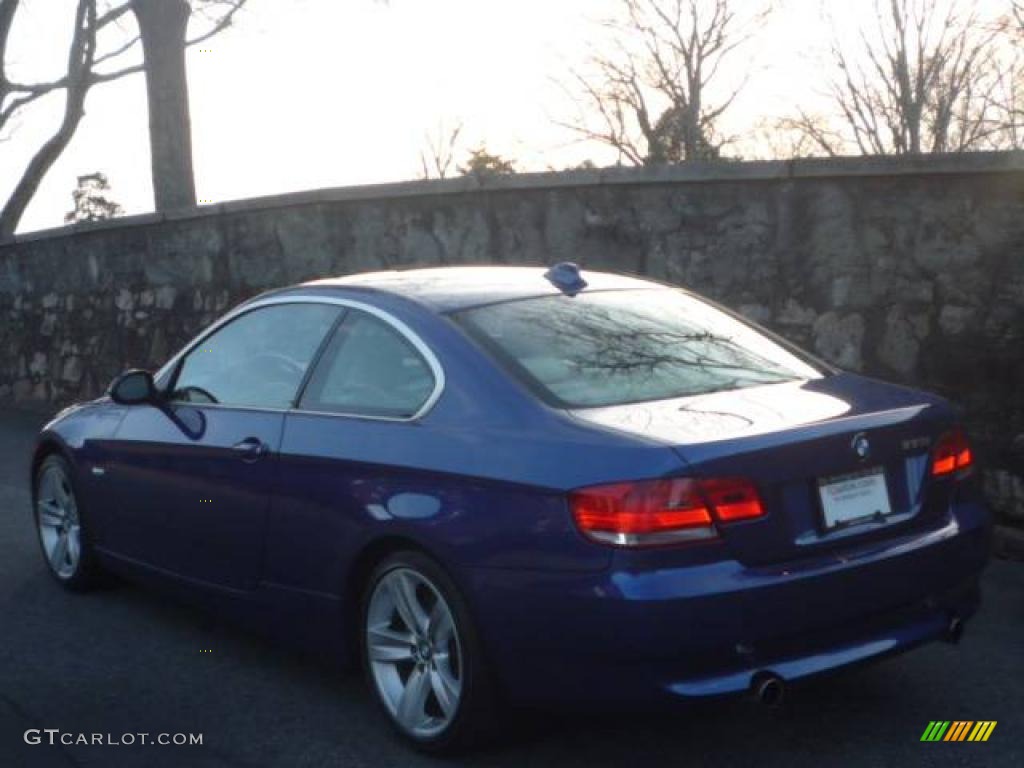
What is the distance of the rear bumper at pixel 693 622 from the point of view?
13.8 feet

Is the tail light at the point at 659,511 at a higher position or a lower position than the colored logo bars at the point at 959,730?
higher

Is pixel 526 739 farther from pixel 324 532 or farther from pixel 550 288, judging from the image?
pixel 550 288

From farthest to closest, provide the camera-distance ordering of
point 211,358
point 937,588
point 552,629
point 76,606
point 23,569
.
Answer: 1. point 23,569
2. point 76,606
3. point 211,358
4. point 937,588
5. point 552,629

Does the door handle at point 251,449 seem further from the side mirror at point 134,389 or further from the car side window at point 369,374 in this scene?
the side mirror at point 134,389

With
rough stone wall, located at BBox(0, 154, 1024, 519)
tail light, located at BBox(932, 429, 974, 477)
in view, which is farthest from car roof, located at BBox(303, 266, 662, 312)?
rough stone wall, located at BBox(0, 154, 1024, 519)

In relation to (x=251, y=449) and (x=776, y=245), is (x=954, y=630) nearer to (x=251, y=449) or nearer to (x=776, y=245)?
(x=251, y=449)

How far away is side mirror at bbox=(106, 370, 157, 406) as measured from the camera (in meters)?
6.39

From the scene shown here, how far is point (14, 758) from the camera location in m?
5.01

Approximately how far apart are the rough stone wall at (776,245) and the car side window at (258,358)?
3.85m

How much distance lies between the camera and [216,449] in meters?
5.84

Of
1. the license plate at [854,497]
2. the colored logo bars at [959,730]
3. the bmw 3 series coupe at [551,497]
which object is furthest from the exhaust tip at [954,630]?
the license plate at [854,497]

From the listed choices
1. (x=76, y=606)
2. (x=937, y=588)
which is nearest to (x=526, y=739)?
(x=937, y=588)

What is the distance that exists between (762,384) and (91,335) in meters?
11.6

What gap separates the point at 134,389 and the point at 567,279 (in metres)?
1.87
